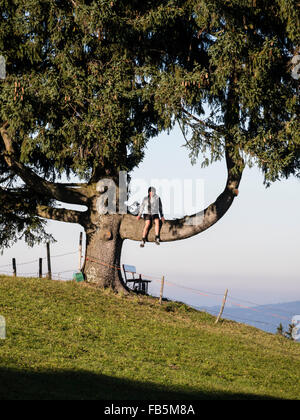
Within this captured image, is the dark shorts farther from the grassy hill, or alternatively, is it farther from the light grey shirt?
the grassy hill

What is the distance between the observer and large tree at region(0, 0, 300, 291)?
19031mm

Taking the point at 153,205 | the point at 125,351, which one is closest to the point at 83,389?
the point at 125,351

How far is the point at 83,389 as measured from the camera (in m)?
10.4

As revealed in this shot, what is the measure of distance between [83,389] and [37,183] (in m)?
14.2

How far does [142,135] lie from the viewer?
64.7 ft

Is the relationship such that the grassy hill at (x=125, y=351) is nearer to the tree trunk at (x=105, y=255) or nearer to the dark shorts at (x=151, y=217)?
the tree trunk at (x=105, y=255)

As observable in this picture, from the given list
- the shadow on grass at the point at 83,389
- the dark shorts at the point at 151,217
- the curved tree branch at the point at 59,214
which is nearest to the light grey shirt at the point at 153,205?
the dark shorts at the point at 151,217

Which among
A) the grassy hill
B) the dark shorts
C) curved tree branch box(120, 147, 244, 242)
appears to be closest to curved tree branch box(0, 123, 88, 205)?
the dark shorts

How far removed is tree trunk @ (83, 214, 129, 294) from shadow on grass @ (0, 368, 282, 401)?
11183mm

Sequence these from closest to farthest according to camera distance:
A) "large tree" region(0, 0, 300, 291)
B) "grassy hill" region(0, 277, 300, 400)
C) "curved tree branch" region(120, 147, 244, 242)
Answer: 1. "grassy hill" region(0, 277, 300, 400)
2. "large tree" region(0, 0, 300, 291)
3. "curved tree branch" region(120, 147, 244, 242)

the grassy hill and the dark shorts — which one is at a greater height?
the dark shorts

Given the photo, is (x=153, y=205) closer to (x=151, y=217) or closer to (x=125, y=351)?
(x=151, y=217)
